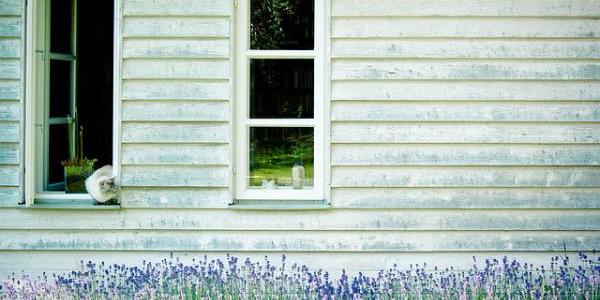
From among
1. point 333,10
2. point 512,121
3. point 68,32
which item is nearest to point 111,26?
point 68,32

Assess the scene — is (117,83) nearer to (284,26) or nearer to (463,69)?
(284,26)

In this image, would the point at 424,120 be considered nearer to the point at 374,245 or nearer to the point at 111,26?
the point at 374,245

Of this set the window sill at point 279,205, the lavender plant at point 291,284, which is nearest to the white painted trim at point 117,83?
the lavender plant at point 291,284

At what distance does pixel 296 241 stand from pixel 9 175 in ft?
7.31

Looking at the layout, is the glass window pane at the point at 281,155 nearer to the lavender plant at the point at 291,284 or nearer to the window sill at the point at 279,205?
the window sill at the point at 279,205

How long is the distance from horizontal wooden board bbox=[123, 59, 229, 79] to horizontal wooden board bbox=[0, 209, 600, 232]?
1.02 meters

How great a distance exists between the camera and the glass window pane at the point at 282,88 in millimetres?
6680

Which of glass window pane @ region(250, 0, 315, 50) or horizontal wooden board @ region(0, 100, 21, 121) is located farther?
glass window pane @ region(250, 0, 315, 50)

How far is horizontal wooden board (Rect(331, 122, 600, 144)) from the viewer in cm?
652

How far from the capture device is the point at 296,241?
654 cm

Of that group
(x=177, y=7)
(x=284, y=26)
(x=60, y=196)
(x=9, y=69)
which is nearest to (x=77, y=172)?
(x=60, y=196)

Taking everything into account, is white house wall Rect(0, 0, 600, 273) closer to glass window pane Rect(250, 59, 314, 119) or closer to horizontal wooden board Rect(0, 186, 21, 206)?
horizontal wooden board Rect(0, 186, 21, 206)

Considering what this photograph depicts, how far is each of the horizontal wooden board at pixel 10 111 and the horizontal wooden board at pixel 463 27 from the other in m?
2.45

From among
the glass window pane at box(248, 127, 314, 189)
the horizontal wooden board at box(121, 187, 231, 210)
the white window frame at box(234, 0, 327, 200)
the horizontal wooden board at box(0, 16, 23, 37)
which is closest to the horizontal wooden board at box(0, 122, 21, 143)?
the horizontal wooden board at box(0, 16, 23, 37)
